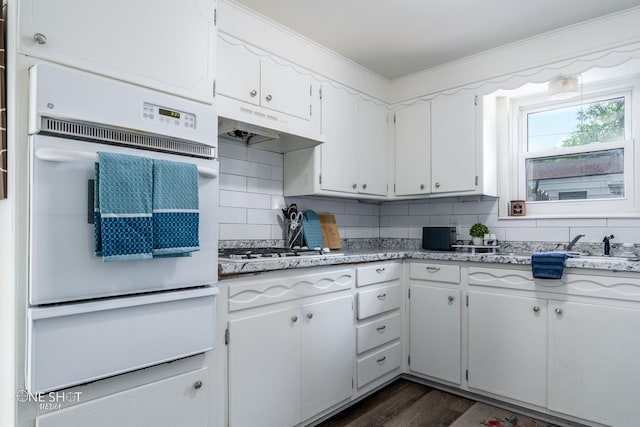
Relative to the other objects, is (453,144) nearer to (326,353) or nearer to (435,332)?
(435,332)

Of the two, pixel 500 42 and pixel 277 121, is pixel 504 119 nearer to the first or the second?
pixel 500 42

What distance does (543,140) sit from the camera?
2.99 metres

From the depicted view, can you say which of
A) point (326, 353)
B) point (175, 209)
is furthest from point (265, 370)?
point (175, 209)

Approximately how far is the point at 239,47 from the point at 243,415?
6.27 ft

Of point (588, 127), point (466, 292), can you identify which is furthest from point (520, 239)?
point (588, 127)

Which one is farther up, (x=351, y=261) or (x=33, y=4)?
(x=33, y=4)

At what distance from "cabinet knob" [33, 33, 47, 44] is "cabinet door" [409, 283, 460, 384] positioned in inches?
94.2

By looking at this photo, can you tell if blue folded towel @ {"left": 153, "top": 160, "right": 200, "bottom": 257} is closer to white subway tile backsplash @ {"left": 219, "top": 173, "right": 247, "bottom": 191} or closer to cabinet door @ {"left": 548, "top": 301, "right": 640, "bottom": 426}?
white subway tile backsplash @ {"left": 219, "top": 173, "right": 247, "bottom": 191}

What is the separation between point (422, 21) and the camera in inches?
96.3

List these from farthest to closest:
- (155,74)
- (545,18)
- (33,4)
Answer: (545,18) → (155,74) → (33,4)

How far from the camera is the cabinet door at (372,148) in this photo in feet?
10.2

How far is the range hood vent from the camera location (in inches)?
86.3

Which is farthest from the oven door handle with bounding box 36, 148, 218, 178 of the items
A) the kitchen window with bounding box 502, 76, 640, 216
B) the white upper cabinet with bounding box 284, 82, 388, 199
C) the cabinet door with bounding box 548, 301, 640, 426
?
the kitchen window with bounding box 502, 76, 640, 216

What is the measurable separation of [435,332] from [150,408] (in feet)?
6.13
